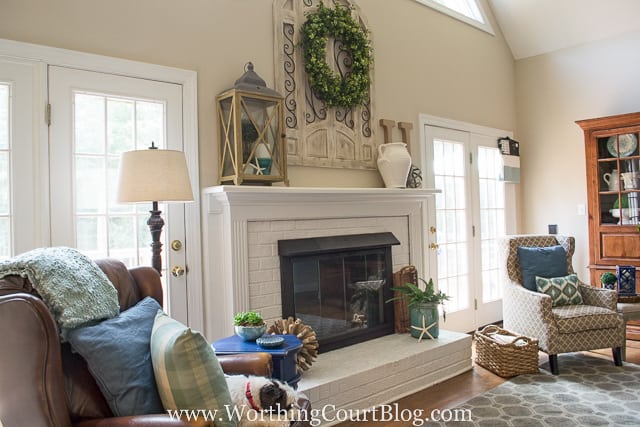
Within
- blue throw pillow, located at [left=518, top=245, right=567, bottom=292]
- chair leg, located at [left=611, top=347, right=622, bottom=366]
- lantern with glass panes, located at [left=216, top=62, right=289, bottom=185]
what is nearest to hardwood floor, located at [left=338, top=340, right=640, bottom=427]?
chair leg, located at [left=611, top=347, right=622, bottom=366]

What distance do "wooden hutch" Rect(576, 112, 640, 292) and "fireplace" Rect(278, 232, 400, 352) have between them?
219cm

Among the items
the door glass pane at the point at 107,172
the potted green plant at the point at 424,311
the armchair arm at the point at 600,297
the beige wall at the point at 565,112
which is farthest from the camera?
the beige wall at the point at 565,112

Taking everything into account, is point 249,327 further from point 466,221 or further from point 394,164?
point 466,221

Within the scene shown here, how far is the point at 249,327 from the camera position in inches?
95.3

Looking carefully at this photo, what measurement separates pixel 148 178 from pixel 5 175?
749 mm

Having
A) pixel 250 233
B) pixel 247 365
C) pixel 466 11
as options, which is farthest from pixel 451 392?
pixel 466 11

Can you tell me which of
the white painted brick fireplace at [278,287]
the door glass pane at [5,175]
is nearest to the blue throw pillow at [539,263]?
the white painted brick fireplace at [278,287]

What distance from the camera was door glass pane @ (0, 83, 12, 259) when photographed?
2.33m

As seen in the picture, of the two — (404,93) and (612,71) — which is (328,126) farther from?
(612,71)

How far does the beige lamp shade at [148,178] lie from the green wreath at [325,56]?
1.56 metres

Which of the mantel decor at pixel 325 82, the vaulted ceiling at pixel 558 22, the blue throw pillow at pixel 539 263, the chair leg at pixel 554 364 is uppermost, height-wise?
the vaulted ceiling at pixel 558 22

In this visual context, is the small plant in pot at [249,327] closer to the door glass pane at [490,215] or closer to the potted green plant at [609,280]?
the potted green plant at [609,280]

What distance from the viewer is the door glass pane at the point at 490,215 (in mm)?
5055

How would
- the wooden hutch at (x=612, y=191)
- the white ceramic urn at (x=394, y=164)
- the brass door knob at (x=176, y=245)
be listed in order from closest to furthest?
the brass door knob at (x=176, y=245)
the white ceramic urn at (x=394, y=164)
the wooden hutch at (x=612, y=191)
